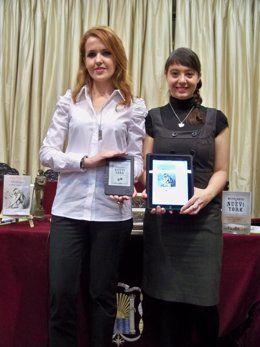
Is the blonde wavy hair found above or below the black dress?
above

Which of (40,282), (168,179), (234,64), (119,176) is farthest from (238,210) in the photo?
(234,64)

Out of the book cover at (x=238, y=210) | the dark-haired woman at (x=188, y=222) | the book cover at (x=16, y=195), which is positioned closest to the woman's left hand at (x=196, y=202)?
the dark-haired woman at (x=188, y=222)

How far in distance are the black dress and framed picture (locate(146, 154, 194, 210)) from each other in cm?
6

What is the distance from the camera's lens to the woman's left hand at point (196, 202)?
1347mm

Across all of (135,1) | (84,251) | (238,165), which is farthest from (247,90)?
(84,251)

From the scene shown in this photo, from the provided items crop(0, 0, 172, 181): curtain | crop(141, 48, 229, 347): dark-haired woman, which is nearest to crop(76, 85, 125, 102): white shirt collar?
crop(141, 48, 229, 347): dark-haired woman

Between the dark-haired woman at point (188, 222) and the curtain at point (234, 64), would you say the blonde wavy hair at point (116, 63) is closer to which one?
the dark-haired woman at point (188, 222)

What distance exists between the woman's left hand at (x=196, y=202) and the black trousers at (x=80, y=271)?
0.74ft

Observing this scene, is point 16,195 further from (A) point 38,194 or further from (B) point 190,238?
(B) point 190,238

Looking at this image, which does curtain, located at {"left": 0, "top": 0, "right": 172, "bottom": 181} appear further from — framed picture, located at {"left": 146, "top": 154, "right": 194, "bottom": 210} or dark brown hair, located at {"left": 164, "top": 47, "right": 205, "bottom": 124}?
framed picture, located at {"left": 146, "top": 154, "right": 194, "bottom": 210}

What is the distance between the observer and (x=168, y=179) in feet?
4.58

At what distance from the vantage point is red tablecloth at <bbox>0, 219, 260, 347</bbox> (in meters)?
1.68

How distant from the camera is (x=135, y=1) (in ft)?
Answer: 9.40

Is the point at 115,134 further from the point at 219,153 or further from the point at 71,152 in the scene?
the point at 219,153
